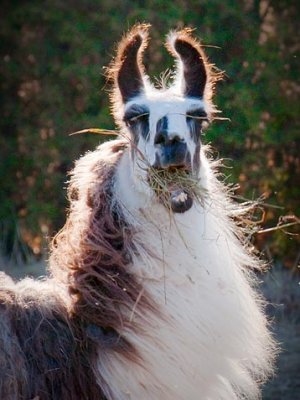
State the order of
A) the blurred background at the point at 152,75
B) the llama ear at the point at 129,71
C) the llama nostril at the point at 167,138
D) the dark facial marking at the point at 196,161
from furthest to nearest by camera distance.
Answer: the blurred background at the point at 152,75
the llama ear at the point at 129,71
the dark facial marking at the point at 196,161
the llama nostril at the point at 167,138

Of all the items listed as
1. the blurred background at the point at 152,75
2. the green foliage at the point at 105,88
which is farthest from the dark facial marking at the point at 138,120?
the green foliage at the point at 105,88

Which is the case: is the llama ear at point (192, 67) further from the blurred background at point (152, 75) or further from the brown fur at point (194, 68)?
the blurred background at point (152, 75)

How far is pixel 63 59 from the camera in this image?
29.8 feet

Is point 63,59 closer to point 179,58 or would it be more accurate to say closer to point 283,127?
point 283,127

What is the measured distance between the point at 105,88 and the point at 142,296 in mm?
4531

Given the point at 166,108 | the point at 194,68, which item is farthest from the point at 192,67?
the point at 166,108

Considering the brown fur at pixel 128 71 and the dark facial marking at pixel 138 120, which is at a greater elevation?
the brown fur at pixel 128 71

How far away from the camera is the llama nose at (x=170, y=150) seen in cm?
427

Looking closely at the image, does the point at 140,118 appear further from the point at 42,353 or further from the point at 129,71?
the point at 42,353

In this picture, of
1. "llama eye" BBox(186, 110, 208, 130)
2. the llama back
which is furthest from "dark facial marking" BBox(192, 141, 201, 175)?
the llama back

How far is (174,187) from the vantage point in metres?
4.36

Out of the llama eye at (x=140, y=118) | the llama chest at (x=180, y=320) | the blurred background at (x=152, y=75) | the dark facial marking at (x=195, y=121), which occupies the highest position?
the blurred background at (x=152, y=75)

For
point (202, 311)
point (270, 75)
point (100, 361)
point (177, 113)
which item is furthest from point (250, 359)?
point (270, 75)

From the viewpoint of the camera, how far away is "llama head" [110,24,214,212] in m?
4.31
